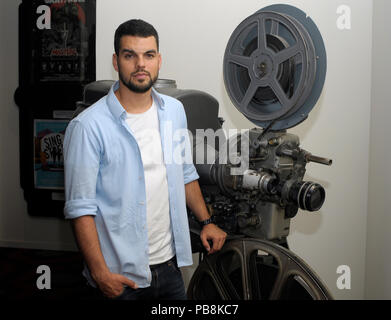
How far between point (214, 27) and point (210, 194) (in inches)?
32.3

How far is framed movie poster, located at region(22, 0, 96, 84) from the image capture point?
1865mm

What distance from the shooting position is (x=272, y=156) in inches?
54.1

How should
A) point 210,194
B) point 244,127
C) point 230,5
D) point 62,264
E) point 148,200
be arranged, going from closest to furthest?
point 148,200 < point 210,194 < point 230,5 < point 244,127 < point 62,264

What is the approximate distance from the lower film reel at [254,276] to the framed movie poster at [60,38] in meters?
1.16

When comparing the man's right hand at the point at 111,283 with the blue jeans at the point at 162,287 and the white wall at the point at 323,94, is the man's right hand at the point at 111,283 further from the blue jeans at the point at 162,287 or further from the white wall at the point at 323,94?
the white wall at the point at 323,94

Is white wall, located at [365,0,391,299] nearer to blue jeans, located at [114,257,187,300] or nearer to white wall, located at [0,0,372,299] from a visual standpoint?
white wall, located at [0,0,372,299]

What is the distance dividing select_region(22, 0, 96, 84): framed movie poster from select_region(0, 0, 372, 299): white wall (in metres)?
0.09

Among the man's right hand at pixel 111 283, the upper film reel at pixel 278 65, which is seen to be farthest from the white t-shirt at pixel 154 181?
the upper film reel at pixel 278 65

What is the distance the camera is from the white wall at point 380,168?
1602 millimetres

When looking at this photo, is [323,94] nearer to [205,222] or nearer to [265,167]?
[265,167]

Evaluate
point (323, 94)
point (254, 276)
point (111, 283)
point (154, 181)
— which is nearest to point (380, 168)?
point (323, 94)

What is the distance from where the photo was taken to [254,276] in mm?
1428
